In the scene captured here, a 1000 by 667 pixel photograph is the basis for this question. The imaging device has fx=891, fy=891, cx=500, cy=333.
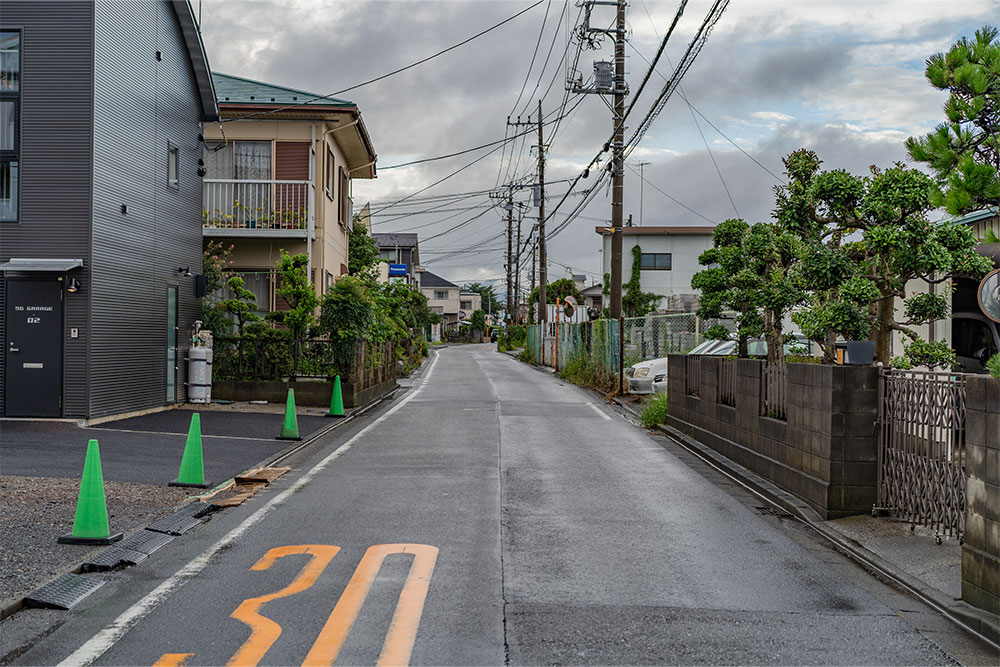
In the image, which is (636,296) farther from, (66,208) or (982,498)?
(982,498)

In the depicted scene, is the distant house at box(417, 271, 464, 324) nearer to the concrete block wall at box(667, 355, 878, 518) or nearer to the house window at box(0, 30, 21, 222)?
the house window at box(0, 30, 21, 222)

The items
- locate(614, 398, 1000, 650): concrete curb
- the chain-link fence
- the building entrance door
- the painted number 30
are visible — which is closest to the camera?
the painted number 30

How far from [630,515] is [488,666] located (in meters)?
4.16

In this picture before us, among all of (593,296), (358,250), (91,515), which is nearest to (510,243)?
(593,296)

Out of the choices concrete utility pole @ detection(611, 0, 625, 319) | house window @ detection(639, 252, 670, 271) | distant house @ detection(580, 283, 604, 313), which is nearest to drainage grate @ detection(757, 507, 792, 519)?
concrete utility pole @ detection(611, 0, 625, 319)

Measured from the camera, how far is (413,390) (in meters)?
25.9

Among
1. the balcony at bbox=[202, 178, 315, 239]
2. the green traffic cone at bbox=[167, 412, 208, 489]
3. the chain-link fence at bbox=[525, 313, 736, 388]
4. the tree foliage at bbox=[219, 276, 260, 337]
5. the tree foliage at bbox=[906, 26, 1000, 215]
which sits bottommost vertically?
the green traffic cone at bbox=[167, 412, 208, 489]

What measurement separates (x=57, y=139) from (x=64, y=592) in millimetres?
10857

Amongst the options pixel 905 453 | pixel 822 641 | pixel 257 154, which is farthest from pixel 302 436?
pixel 257 154

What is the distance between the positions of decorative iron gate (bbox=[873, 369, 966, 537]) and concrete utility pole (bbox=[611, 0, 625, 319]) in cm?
1655

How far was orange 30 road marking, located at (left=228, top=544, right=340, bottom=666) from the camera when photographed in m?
4.74

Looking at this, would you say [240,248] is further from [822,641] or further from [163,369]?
[822,641]

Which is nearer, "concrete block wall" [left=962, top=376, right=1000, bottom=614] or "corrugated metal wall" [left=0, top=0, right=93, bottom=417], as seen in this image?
"concrete block wall" [left=962, top=376, right=1000, bottom=614]

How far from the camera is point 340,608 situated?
5473mm
